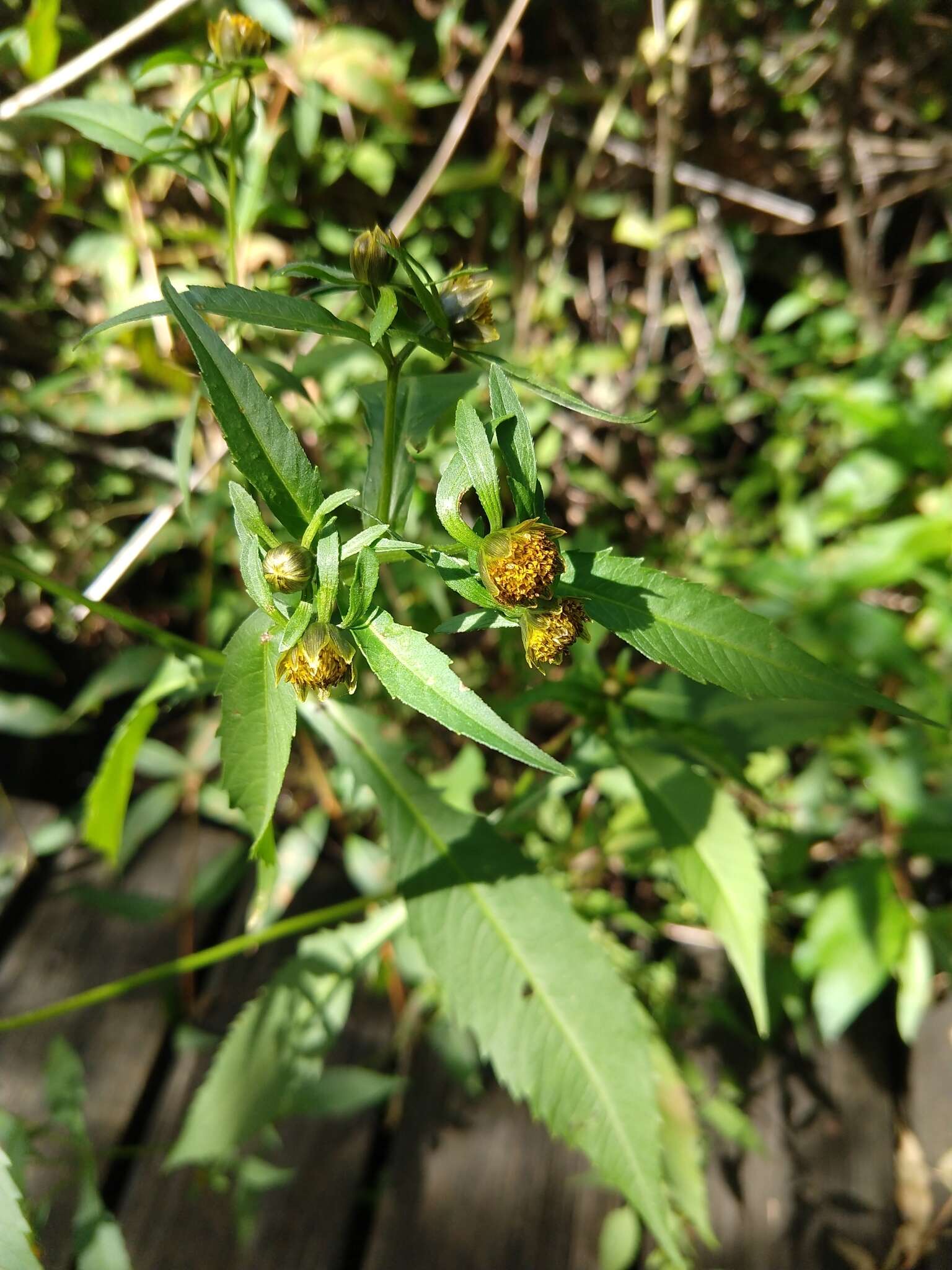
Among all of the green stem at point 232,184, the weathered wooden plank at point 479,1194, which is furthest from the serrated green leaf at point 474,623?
the weathered wooden plank at point 479,1194

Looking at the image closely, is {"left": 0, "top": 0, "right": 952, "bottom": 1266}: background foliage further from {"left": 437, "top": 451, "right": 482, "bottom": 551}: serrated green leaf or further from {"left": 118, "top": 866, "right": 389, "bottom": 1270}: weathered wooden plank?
{"left": 437, "top": 451, "right": 482, "bottom": 551}: serrated green leaf

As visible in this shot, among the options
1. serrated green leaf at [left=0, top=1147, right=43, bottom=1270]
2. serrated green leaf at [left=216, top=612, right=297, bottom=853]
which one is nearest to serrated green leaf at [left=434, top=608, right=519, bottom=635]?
serrated green leaf at [left=216, top=612, right=297, bottom=853]

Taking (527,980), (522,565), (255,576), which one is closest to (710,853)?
(527,980)

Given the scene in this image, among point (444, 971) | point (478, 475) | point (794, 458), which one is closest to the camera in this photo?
point (478, 475)

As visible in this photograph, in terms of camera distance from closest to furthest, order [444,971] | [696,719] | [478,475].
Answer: [478,475]
[444,971]
[696,719]

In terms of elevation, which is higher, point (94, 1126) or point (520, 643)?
point (520, 643)

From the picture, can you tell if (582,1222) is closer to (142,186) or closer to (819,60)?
(142,186)

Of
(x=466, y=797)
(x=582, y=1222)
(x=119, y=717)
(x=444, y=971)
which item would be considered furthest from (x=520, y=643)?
(x=119, y=717)
